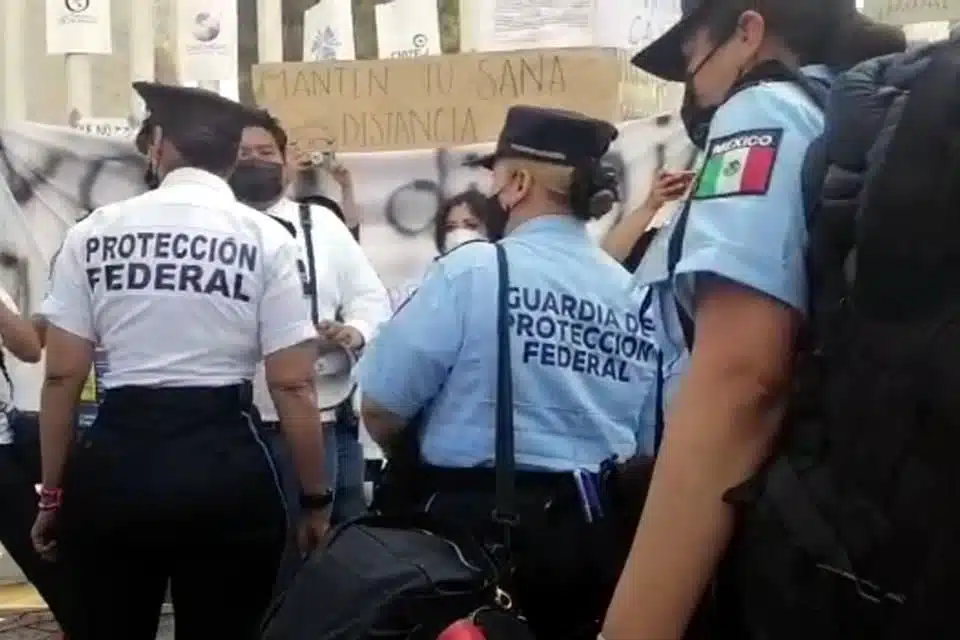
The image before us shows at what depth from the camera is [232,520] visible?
3291 millimetres

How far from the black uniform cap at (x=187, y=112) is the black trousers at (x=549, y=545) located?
1135 mm

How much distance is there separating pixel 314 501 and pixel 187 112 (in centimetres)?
100

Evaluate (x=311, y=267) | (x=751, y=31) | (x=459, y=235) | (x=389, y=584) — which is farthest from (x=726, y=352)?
(x=459, y=235)

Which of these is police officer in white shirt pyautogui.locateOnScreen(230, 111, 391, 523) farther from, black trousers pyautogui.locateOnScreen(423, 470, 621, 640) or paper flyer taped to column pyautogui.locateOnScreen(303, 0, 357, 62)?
paper flyer taped to column pyautogui.locateOnScreen(303, 0, 357, 62)

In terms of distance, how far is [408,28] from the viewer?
6.86 metres

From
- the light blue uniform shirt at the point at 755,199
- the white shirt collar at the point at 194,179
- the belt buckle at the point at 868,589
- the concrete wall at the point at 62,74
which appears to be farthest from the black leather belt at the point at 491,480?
the concrete wall at the point at 62,74

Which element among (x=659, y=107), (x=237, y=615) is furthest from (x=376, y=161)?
(x=237, y=615)

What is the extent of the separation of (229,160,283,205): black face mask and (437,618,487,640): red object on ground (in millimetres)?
2493

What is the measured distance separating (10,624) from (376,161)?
247 centimetres

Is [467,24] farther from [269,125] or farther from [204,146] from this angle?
[204,146]

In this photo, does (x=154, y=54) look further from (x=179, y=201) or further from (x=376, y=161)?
(x=179, y=201)

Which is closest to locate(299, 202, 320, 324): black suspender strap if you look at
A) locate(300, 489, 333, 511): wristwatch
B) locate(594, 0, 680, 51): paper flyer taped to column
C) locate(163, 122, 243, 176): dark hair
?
locate(300, 489, 333, 511): wristwatch

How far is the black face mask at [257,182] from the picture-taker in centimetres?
450

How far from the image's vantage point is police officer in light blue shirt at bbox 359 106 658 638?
2.86 metres
